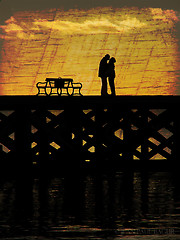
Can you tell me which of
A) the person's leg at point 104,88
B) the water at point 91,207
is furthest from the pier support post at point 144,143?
the water at point 91,207

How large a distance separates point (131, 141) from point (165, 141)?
1035mm

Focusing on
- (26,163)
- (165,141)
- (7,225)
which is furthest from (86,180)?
(7,225)

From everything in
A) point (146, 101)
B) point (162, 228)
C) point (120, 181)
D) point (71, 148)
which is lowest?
point (162, 228)

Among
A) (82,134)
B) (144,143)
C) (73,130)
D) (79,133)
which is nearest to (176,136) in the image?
(144,143)

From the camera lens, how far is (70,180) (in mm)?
21203

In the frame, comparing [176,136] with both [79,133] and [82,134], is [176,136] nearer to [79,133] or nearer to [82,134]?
[82,134]

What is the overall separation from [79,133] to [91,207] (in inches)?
373

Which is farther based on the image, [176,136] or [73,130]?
[176,136]

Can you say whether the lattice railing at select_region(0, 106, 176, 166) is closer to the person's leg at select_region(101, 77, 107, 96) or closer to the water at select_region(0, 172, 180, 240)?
the person's leg at select_region(101, 77, 107, 96)

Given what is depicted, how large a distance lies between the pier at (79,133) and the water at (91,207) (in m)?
2.64

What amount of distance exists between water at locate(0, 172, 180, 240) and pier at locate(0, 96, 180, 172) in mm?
2639

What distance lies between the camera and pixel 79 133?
2541cm

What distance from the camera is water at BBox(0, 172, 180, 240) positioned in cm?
1320

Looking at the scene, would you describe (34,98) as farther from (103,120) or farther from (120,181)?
(120,181)
